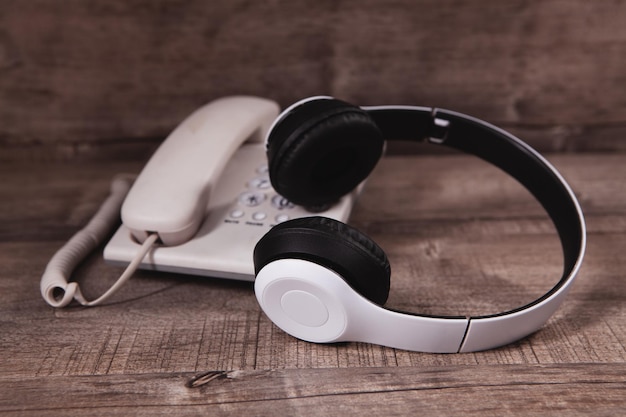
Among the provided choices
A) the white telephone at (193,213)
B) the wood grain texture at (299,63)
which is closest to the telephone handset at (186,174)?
the white telephone at (193,213)

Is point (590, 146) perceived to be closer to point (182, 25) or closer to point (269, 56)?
point (269, 56)

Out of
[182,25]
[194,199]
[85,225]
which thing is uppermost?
[182,25]

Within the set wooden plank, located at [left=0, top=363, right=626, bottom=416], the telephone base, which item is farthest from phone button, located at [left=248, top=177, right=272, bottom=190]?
wooden plank, located at [left=0, top=363, right=626, bottom=416]

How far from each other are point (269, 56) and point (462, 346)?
1.77ft

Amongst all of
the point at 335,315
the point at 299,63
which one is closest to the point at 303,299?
the point at 335,315

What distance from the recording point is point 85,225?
80cm

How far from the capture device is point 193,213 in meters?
0.66

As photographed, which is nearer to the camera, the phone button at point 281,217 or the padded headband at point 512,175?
the padded headband at point 512,175

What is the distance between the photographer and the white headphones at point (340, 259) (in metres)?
0.51

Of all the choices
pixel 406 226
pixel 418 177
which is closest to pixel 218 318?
pixel 406 226

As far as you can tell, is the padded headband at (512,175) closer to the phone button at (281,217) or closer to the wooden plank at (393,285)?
the wooden plank at (393,285)

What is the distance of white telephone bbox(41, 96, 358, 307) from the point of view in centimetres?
64

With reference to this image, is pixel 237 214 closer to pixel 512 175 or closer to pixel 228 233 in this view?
pixel 228 233

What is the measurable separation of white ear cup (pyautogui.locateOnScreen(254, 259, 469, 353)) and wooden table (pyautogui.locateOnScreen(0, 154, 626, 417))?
3cm
